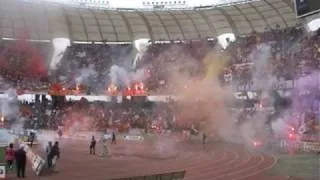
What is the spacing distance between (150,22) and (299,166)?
36.6 m

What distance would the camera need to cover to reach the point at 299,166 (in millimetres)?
23297

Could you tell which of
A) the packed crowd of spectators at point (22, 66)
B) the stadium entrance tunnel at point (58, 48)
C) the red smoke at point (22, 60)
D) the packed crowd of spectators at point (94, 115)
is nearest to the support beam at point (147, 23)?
the stadium entrance tunnel at point (58, 48)

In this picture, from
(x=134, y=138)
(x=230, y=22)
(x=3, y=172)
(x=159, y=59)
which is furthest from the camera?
(x=230, y=22)

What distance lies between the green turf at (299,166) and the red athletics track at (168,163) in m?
0.56

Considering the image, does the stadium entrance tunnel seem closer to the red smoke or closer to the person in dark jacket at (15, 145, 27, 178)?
the red smoke

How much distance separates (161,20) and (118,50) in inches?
243

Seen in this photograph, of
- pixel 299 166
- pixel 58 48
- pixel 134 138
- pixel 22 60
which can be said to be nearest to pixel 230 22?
pixel 58 48

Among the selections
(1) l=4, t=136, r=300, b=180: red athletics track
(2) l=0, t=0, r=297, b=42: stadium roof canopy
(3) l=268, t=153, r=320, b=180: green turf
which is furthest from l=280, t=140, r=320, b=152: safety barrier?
(2) l=0, t=0, r=297, b=42: stadium roof canopy

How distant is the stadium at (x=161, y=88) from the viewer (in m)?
26.9

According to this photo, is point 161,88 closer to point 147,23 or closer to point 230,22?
point 147,23

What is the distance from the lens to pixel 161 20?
57.1 meters

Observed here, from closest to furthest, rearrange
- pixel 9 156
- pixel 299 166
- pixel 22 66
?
pixel 9 156
pixel 299 166
pixel 22 66

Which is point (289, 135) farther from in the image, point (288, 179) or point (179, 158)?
point (288, 179)

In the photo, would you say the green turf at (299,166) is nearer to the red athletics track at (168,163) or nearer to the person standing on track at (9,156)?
the red athletics track at (168,163)
